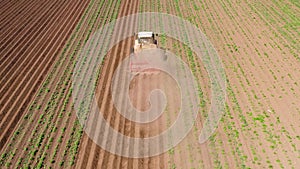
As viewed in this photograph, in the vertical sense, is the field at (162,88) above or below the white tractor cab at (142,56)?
below

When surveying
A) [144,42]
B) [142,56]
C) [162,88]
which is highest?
[144,42]

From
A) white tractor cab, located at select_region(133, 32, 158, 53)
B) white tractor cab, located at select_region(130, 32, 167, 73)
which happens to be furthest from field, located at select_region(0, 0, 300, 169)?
white tractor cab, located at select_region(133, 32, 158, 53)

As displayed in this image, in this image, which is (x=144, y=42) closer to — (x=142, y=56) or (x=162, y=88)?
(x=142, y=56)

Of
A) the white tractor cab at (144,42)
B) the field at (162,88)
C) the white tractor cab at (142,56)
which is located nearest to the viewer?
the field at (162,88)

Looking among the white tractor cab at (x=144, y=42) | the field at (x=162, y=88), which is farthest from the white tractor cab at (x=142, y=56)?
the field at (x=162, y=88)

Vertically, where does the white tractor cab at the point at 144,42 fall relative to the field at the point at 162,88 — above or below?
above

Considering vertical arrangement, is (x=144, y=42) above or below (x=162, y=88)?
above

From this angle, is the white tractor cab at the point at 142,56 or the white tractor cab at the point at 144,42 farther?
the white tractor cab at the point at 144,42

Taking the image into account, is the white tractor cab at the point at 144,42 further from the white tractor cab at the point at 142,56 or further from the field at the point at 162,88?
the field at the point at 162,88

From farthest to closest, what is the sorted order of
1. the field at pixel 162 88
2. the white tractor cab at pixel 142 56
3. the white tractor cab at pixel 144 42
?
1. the white tractor cab at pixel 144 42
2. the white tractor cab at pixel 142 56
3. the field at pixel 162 88

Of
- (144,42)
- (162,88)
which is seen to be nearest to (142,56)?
(144,42)
